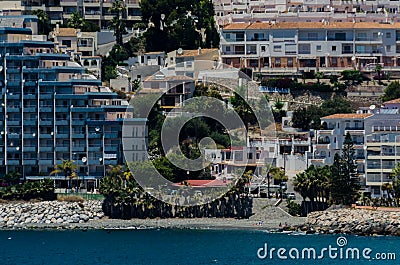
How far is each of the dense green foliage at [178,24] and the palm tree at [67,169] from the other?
52.8 feet

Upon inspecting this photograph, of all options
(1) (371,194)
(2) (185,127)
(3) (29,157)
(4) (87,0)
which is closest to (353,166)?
(1) (371,194)

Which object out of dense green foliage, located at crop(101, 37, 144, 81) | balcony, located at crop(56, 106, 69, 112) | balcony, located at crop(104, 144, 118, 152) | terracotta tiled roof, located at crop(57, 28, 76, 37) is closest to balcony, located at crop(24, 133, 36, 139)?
balcony, located at crop(56, 106, 69, 112)

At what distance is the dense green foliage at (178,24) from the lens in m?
109

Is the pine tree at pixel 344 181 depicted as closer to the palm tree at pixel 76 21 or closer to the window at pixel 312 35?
the window at pixel 312 35

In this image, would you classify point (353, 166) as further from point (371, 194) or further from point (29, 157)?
point (29, 157)

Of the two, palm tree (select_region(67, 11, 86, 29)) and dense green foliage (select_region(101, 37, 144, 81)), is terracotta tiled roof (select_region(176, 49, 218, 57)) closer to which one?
dense green foliage (select_region(101, 37, 144, 81))

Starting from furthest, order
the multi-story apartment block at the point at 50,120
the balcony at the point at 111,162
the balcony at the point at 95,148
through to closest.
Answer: the multi-story apartment block at the point at 50,120 < the balcony at the point at 95,148 < the balcony at the point at 111,162

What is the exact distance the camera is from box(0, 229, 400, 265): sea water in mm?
78812

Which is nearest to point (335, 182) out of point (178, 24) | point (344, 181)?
point (344, 181)

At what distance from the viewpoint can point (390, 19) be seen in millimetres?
108812

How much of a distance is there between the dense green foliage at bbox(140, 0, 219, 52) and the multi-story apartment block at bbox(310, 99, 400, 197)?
1563 cm

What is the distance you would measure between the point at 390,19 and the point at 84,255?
3502 centimetres

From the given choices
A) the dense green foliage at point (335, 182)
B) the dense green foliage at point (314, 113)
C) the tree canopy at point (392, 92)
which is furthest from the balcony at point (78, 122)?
the tree canopy at point (392, 92)

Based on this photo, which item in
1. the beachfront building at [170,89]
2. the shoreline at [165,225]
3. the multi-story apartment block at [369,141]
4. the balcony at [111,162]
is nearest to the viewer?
the shoreline at [165,225]
